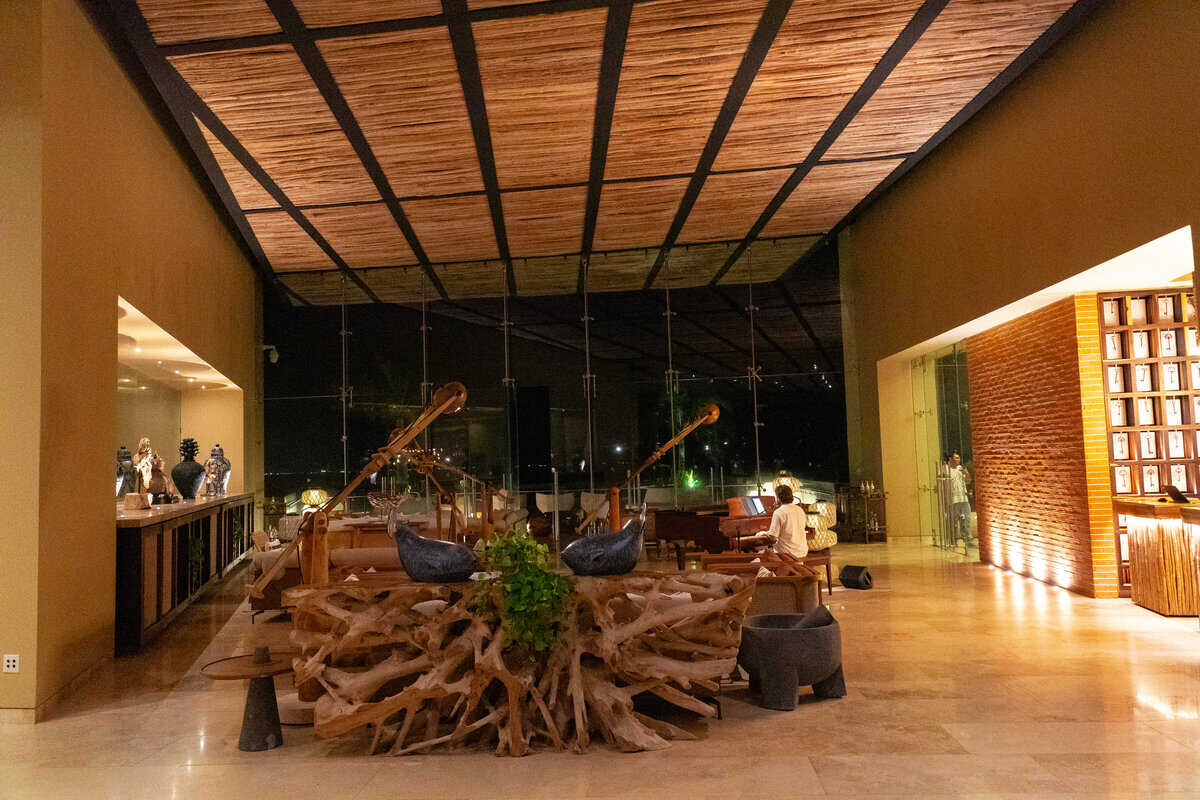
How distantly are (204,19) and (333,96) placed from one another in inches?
52.9

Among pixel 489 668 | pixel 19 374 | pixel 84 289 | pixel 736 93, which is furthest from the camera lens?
pixel 736 93

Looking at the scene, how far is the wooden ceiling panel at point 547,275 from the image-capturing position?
13.1 meters

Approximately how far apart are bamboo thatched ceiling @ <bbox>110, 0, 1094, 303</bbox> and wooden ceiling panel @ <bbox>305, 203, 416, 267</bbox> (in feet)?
0.16

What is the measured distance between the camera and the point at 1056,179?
6.93 m

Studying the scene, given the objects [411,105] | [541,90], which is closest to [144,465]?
[411,105]

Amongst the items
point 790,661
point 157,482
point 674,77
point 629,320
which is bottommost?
point 790,661

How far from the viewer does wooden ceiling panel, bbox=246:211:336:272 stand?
1061cm

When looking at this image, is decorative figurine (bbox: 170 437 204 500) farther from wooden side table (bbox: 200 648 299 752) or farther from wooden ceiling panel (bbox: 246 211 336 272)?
wooden side table (bbox: 200 648 299 752)

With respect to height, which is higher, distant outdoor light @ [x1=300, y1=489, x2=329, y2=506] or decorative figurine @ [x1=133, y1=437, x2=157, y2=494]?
decorative figurine @ [x1=133, y1=437, x2=157, y2=494]

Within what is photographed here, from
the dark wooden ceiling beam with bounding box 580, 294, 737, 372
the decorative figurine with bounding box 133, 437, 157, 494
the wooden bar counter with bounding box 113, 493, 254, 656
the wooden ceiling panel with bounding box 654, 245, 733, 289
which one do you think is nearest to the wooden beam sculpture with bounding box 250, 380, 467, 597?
the wooden bar counter with bounding box 113, 493, 254, 656

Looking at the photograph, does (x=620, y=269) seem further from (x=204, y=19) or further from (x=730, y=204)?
(x=204, y=19)

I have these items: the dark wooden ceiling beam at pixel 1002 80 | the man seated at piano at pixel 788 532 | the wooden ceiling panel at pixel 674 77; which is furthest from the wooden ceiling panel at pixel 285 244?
the dark wooden ceiling beam at pixel 1002 80

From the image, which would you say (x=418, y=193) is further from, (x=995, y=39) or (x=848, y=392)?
(x=848, y=392)

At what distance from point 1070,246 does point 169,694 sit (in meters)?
7.08
